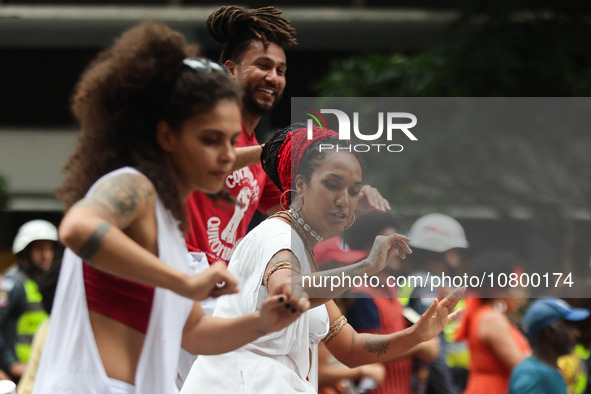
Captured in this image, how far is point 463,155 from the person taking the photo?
8.92 m

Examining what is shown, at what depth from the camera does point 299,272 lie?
3314 millimetres

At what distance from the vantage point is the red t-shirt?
13.5ft

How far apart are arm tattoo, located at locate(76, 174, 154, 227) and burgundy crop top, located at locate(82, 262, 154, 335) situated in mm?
239

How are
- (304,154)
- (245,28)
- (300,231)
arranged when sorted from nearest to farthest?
(300,231), (304,154), (245,28)

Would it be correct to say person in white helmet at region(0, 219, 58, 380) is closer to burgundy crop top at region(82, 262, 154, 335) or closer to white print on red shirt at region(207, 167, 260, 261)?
white print on red shirt at region(207, 167, 260, 261)

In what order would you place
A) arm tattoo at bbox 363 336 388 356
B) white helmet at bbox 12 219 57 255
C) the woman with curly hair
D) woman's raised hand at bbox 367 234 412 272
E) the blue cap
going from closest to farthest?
1. the woman with curly hair
2. woman's raised hand at bbox 367 234 412 272
3. arm tattoo at bbox 363 336 388 356
4. the blue cap
5. white helmet at bbox 12 219 57 255

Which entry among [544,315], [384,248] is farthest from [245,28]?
[544,315]

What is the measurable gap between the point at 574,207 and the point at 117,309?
613 centimetres

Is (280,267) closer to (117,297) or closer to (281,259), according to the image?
(281,259)

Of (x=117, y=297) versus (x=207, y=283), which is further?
(x=117, y=297)

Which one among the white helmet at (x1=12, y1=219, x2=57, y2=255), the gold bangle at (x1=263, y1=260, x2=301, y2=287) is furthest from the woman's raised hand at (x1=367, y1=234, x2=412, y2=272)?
the white helmet at (x1=12, y1=219, x2=57, y2=255)

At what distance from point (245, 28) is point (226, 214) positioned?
2.66 feet

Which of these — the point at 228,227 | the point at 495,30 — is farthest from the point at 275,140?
the point at 495,30

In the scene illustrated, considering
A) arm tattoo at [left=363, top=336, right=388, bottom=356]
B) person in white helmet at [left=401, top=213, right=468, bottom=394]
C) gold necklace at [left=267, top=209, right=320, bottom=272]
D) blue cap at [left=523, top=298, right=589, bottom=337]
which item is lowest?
arm tattoo at [left=363, top=336, right=388, bottom=356]
